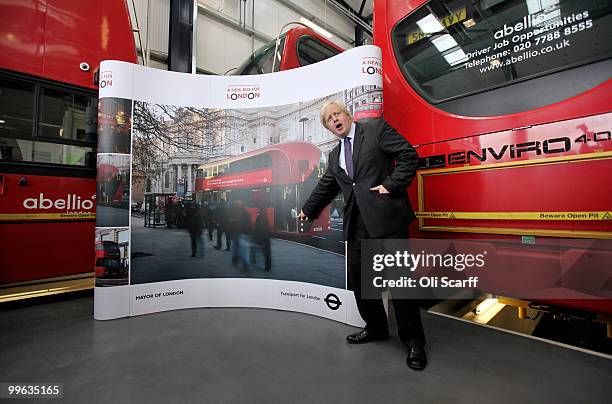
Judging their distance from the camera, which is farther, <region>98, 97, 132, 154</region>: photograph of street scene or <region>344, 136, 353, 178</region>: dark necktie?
<region>98, 97, 132, 154</region>: photograph of street scene

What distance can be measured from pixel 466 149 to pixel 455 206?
421 millimetres

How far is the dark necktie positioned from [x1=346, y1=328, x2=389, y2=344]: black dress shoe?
103 centimetres

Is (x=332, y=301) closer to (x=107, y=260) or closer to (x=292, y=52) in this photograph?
(x=107, y=260)

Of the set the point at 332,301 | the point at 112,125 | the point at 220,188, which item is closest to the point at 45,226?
the point at 112,125

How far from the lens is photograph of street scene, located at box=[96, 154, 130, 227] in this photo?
2270mm

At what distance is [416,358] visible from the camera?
1596 mm

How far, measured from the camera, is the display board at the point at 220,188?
2270 millimetres

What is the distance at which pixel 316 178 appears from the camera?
2367 mm

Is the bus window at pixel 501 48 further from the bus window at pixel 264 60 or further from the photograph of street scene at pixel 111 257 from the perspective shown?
the photograph of street scene at pixel 111 257

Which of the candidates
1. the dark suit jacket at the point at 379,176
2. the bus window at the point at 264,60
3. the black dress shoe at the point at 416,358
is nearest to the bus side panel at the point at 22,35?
the bus window at the point at 264,60

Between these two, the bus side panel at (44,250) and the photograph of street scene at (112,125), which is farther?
the bus side panel at (44,250)

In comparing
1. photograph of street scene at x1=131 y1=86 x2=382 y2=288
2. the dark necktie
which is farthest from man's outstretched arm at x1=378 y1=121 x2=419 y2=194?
photograph of street scene at x1=131 y1=86 x2=382 y2=288

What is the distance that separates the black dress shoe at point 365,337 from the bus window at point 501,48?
170 cm

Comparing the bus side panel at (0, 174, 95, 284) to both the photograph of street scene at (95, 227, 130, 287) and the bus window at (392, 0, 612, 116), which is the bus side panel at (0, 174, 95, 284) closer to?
the photograph of street scene at (95, 227, 130, 287)
